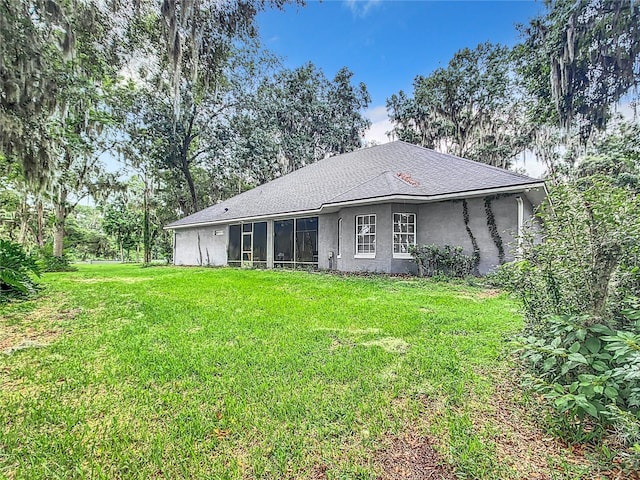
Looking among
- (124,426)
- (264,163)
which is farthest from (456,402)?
(264,163)

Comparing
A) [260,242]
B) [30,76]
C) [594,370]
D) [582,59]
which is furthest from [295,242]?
[582,59]

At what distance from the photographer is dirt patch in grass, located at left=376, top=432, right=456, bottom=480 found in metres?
1.88

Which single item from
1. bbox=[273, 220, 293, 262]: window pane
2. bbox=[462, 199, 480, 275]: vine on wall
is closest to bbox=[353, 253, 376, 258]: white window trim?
bbox=[462, 199, 480, 275]: vine on wall

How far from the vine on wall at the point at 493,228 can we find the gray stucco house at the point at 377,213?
27 millimetres

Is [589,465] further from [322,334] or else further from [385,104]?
[385,104]

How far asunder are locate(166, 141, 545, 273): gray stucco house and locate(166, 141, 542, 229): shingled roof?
4 centimetres

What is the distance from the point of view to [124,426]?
232 centimetres

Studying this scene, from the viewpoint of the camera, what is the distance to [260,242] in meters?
15.5

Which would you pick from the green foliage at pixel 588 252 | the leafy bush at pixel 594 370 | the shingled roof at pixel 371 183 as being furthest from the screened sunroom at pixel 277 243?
the leafy bush at pixel 594 370

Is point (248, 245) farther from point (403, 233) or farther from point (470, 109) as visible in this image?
point (470, 109)

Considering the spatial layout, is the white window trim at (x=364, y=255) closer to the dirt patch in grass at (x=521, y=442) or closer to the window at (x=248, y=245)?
the window at (x=248, y=245)

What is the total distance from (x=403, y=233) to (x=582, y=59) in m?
10.3

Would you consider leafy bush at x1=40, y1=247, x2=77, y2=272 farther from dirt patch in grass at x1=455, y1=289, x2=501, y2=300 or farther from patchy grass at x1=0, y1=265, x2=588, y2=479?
dirt patch in grass at x1=455, y1=289, x2=501, y2=300

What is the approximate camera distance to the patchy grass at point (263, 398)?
1972mm
